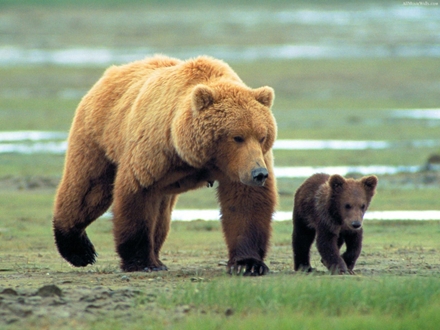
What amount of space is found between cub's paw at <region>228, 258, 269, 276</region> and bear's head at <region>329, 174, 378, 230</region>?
2.81 ft

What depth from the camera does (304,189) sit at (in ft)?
27.3

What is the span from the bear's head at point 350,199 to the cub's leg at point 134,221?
1.48m

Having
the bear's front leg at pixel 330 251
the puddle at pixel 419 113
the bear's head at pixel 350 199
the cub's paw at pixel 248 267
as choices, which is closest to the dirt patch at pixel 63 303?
the cub's paw at pixel 248 267

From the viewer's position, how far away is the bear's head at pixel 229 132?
6992 mm

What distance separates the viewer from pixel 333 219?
7852 mm

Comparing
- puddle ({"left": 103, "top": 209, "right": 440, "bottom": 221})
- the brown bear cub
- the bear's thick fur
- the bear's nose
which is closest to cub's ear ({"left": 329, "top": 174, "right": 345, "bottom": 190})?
the brown bear cub

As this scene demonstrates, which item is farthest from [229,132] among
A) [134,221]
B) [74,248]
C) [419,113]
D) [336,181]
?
[419,113]

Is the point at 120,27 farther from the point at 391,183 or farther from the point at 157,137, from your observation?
the point at 157,137

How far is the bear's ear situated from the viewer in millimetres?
7066

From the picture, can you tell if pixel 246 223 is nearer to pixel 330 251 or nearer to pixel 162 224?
pixel 330 251

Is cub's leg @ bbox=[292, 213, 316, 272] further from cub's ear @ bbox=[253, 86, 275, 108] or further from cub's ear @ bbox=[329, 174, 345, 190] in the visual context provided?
cub's ear @ bbox=[253, 86, 275, 108]

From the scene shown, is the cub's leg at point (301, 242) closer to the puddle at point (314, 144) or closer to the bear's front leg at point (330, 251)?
the bear's front leg at point (330, 251)

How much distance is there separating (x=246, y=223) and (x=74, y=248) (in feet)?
7.45

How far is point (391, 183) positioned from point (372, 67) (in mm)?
21040
